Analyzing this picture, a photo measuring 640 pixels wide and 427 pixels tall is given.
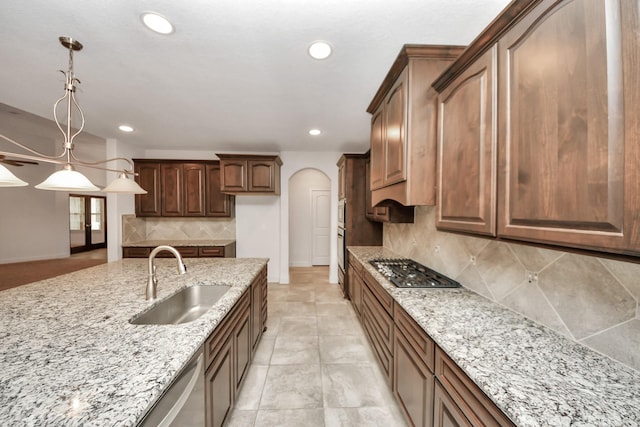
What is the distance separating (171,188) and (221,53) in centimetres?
314

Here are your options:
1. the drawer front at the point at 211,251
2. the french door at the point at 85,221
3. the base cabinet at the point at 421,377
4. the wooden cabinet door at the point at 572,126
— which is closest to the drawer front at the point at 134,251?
the drawer front at the point at 211,251

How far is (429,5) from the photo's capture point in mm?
1251

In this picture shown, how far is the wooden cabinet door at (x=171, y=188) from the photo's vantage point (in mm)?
4023

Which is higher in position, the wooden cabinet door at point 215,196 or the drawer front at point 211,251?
the wooden cabinet door at point 215,196

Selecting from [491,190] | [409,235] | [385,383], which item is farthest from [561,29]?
[385,383]

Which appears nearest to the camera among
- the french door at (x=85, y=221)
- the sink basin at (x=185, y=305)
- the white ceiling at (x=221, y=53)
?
the white ceiling at (x=221, y=53)

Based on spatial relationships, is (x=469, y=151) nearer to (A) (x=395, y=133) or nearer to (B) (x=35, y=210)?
Answer: (A) (x=395, y=133)

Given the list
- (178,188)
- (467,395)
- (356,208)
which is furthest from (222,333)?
(178,188)

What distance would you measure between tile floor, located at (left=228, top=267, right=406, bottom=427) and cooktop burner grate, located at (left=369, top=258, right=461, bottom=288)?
0.88 meters

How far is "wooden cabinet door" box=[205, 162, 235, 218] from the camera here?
4090mm

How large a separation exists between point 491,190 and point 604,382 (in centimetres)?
73

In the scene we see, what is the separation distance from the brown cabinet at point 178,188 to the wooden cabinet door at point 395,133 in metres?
3.22

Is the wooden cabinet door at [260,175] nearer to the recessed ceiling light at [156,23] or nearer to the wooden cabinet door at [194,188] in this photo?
the wooden cabinet door at [194,188]

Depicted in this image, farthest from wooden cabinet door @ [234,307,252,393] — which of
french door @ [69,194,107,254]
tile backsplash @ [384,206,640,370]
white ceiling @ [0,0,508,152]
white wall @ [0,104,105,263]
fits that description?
french door @ [69,194,107,254]
